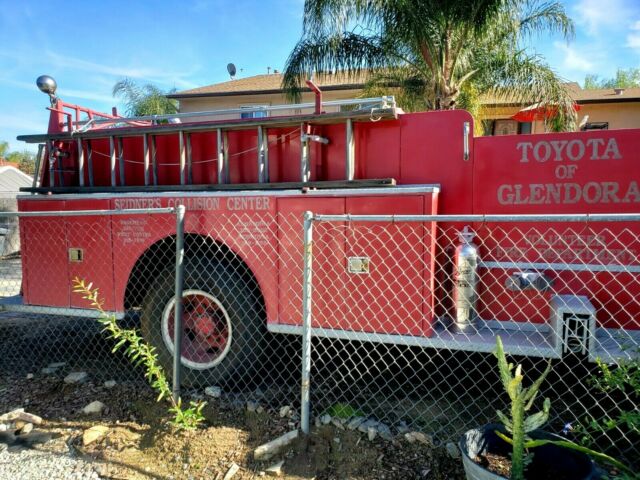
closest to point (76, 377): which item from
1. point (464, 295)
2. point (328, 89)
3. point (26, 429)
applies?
point (26, 429)

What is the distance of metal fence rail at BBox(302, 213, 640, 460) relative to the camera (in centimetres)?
320

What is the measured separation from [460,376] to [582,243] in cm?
147

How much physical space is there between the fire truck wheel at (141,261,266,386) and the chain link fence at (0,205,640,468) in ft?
0.04

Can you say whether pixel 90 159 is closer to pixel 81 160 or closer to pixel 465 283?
pixel 81 160

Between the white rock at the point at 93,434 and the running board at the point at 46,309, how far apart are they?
38.8 inches

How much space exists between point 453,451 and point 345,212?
168 centimetres

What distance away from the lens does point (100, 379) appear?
4227 millimetres

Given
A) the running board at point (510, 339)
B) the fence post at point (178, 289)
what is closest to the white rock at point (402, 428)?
the running board at point (510, 339)

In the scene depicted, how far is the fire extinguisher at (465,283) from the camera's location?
131 inches

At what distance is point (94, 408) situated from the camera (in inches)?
143

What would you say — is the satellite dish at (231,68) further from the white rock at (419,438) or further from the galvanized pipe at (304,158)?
the white rock at (419,438)

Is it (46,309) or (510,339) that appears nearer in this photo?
(510,339)

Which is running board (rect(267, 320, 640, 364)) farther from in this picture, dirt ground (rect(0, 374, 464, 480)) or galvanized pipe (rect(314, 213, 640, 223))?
galvanized pipe (rect(314, 213, 640, 223))

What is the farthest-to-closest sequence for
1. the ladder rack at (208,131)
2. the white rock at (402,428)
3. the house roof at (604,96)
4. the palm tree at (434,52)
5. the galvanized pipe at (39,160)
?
the house roof at (604,96) < the palm tree at (434,52) < the galvanized pipe at (39,160) < the ladder rack at (208,131) < the white rock at (402,428)
